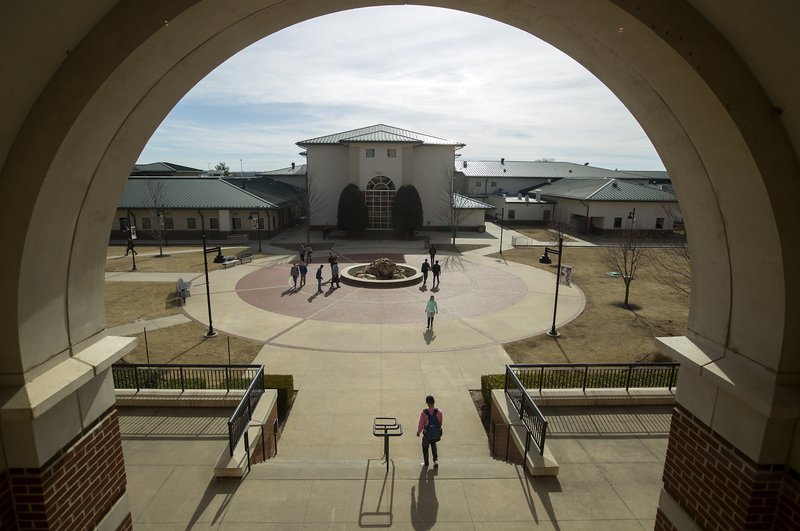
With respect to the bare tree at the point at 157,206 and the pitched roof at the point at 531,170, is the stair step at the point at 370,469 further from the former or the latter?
the pitched roof at the point at 531,170

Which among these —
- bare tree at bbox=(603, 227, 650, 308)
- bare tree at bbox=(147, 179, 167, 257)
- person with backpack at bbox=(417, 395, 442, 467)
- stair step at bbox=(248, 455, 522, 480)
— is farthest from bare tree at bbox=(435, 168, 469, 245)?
stair step at bbox=(248, 455, 522, 480)

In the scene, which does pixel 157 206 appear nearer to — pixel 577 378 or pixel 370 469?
pixel 370 469

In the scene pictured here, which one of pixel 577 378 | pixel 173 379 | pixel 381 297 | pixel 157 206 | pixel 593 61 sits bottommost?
pixel 381 297

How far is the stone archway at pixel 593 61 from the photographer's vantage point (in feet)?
7.96

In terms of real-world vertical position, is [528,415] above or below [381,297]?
above

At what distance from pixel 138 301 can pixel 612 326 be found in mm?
19294

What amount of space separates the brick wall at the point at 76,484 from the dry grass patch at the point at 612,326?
34.7ft

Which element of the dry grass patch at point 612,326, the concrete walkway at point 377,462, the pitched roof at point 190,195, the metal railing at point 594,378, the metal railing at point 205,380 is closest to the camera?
the concrete walkway at point 377,462

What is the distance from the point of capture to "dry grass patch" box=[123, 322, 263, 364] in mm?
12070

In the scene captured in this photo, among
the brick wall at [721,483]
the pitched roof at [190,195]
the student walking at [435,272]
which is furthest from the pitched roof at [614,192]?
the brick wall at [721,483]

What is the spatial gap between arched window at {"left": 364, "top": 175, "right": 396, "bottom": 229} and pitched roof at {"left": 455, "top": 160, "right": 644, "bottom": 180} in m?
29.3

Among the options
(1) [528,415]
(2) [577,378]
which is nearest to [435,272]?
(2) [577,378]

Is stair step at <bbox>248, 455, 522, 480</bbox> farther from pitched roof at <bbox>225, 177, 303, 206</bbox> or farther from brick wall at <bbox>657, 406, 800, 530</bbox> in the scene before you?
pitched roof at <bbox>225, 177, 303, 206</bbox>

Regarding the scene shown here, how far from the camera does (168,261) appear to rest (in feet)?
86.2
